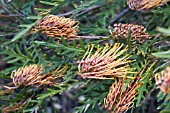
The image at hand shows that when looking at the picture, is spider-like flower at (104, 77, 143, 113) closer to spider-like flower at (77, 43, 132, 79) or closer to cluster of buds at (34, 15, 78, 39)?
spider-like flower at (77, 43, 132, 79)

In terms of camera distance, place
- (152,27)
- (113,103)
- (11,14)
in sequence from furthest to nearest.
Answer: (152,27)
(11,14)
(113,103)

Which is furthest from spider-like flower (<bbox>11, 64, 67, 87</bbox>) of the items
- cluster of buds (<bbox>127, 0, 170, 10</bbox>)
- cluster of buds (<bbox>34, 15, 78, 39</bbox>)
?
cluster of buds (<bbox>127, 0, 170, 10</bbox>)

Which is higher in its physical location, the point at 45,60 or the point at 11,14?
the point at 11,14

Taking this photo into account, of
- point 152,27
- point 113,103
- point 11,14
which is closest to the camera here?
point 113,103

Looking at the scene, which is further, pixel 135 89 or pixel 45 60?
pixel 45 60

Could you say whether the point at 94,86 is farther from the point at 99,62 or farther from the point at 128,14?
the point at 128,14

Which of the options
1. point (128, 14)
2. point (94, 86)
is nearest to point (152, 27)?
point (128, 14)

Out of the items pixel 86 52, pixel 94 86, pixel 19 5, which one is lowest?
pixel 94 86
